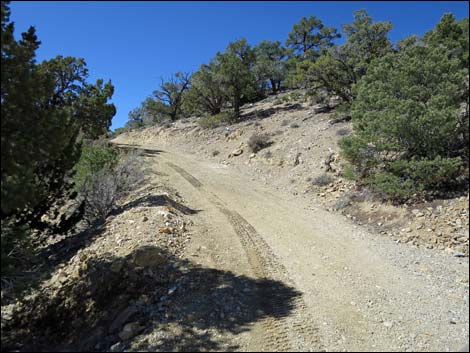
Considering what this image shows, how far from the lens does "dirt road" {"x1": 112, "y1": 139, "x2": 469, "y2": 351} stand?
5113 millimetres

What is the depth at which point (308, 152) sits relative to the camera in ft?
58.3

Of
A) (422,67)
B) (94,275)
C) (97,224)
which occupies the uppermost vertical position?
(422,67)

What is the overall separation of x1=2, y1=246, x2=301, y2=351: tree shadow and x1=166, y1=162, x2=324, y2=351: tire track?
4 cm

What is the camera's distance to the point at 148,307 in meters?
6.06

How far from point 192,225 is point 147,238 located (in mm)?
1608

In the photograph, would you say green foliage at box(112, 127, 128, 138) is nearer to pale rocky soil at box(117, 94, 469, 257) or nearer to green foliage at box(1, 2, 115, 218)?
pale rocky soil at box(117, 94, 469, 257)

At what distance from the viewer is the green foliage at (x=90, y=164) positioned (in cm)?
1152

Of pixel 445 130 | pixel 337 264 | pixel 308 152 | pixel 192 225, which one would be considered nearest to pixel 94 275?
pixel 192 225

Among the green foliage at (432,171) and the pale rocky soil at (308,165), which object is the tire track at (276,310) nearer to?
the pale rocky soil at (308,165)

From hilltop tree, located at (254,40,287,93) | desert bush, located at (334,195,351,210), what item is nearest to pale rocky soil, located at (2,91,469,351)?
desert bush, located at (334,195,351,210)

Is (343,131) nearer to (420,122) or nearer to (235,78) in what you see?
(420,122)

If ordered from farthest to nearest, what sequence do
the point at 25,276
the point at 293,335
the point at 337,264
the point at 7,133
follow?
the point at 337,264, the point at 25,276, the point at 7,133, the point at 293,335

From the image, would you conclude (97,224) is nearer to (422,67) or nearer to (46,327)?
(46,327)

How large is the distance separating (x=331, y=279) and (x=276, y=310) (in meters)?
1.78
